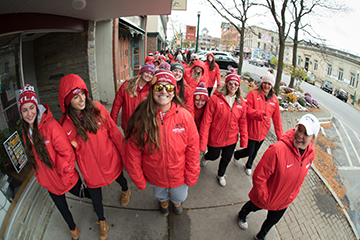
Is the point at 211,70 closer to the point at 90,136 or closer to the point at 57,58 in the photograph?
the point at 57,58

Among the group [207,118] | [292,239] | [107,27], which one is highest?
[107,27]

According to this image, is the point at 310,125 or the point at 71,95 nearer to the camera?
the point at 310,125

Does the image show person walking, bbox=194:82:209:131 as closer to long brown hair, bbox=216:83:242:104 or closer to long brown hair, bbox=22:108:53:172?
long brown hair, bbox=216:83:242:104

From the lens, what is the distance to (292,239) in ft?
9.44

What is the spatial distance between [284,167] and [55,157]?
245cm

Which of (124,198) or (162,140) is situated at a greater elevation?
(162,140)

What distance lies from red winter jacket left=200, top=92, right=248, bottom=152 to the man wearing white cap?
103 centimetres

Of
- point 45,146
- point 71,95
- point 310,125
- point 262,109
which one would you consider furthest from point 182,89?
Answer: point 45,146

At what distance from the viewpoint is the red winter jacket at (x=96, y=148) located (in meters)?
2.14

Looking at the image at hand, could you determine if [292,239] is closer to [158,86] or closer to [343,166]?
[158,86]

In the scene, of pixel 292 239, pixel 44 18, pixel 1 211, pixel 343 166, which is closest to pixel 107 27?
pixel 44 18

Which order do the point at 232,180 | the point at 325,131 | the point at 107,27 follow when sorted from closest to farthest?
the point at 232,180 < the point at 107,27 < the point at 325,131

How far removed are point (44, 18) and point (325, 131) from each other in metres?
10.2

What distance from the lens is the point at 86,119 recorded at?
7.22 feet
